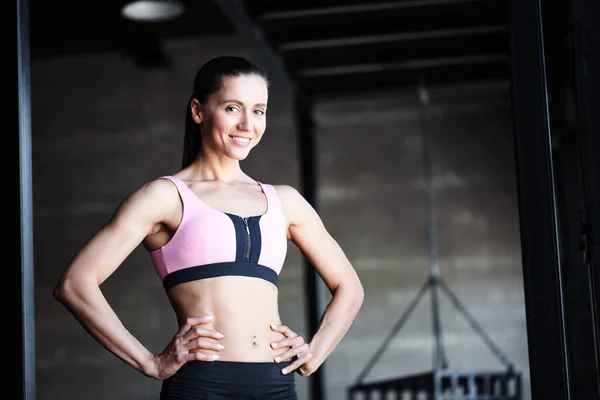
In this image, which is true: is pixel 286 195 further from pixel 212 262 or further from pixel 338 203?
pixel 338 203

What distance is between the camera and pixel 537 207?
7.79 feet

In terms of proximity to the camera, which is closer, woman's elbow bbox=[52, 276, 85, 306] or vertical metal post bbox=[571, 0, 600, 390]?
woman's elbow bbox=[52, 276, 85, 306]

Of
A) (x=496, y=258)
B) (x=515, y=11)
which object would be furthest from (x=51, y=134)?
(x=515, y=11)

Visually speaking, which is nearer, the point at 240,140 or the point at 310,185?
the point at 240,140

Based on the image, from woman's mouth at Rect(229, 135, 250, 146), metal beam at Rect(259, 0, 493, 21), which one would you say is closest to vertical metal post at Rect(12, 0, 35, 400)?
woman's mouth at Rect(229, 135, 250, 146)

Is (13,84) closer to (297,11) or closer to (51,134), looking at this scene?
(297,11)

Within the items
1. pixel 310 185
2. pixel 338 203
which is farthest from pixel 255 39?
pixel 338 203

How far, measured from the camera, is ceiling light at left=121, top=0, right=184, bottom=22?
6102 millimetres

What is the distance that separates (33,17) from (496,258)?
3.90 meters

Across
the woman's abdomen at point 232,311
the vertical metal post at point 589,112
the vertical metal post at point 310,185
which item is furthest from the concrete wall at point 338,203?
the woman's abdomen at point 232,311

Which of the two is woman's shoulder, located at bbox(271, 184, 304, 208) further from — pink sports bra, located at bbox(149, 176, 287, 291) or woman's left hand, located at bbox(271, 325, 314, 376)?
woman's left hand, located at bbox(271, 325, 314, 376)

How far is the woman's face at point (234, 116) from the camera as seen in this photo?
235 cm

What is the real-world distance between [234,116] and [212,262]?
1.25ft

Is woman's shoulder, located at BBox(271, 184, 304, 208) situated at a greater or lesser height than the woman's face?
lesser
